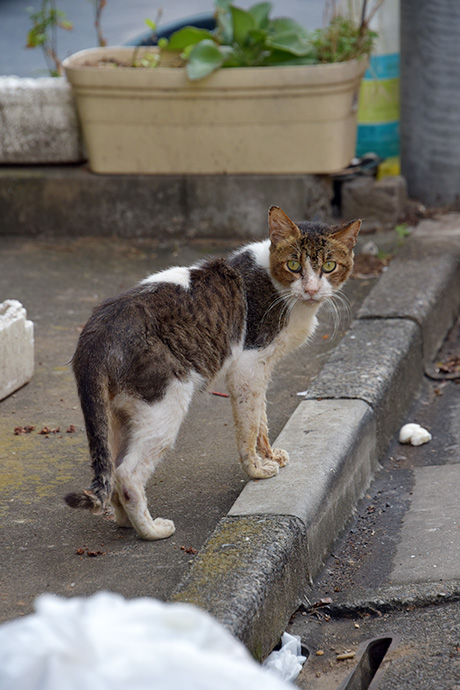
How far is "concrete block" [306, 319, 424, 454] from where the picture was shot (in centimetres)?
365

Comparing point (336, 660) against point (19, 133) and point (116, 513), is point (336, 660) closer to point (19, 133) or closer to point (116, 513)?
point (116, 513)

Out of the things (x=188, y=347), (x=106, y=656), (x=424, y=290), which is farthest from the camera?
(x=424, y=290)

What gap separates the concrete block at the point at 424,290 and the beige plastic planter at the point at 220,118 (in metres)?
0.87

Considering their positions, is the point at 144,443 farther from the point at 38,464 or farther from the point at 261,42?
the point at 261,42

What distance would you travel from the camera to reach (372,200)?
5848mm

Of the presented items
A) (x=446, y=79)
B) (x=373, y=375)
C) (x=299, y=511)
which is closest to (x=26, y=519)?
(x=299, y=511)

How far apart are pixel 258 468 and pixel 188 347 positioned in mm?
538

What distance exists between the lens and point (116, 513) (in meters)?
2.89

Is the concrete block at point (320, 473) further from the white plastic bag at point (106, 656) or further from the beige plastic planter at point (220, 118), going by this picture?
the beige plastic planter at point (220, 118)

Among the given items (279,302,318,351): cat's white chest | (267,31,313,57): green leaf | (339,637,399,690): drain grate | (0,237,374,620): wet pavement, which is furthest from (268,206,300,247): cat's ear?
(267,31,313,57): green leaf

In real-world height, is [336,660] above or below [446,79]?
below

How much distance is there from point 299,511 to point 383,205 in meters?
3.58

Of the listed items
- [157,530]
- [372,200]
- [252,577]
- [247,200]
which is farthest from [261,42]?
[252,577]

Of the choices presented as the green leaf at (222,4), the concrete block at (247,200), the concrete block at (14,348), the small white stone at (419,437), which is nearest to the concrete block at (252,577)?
the small white stone at (419,437)
